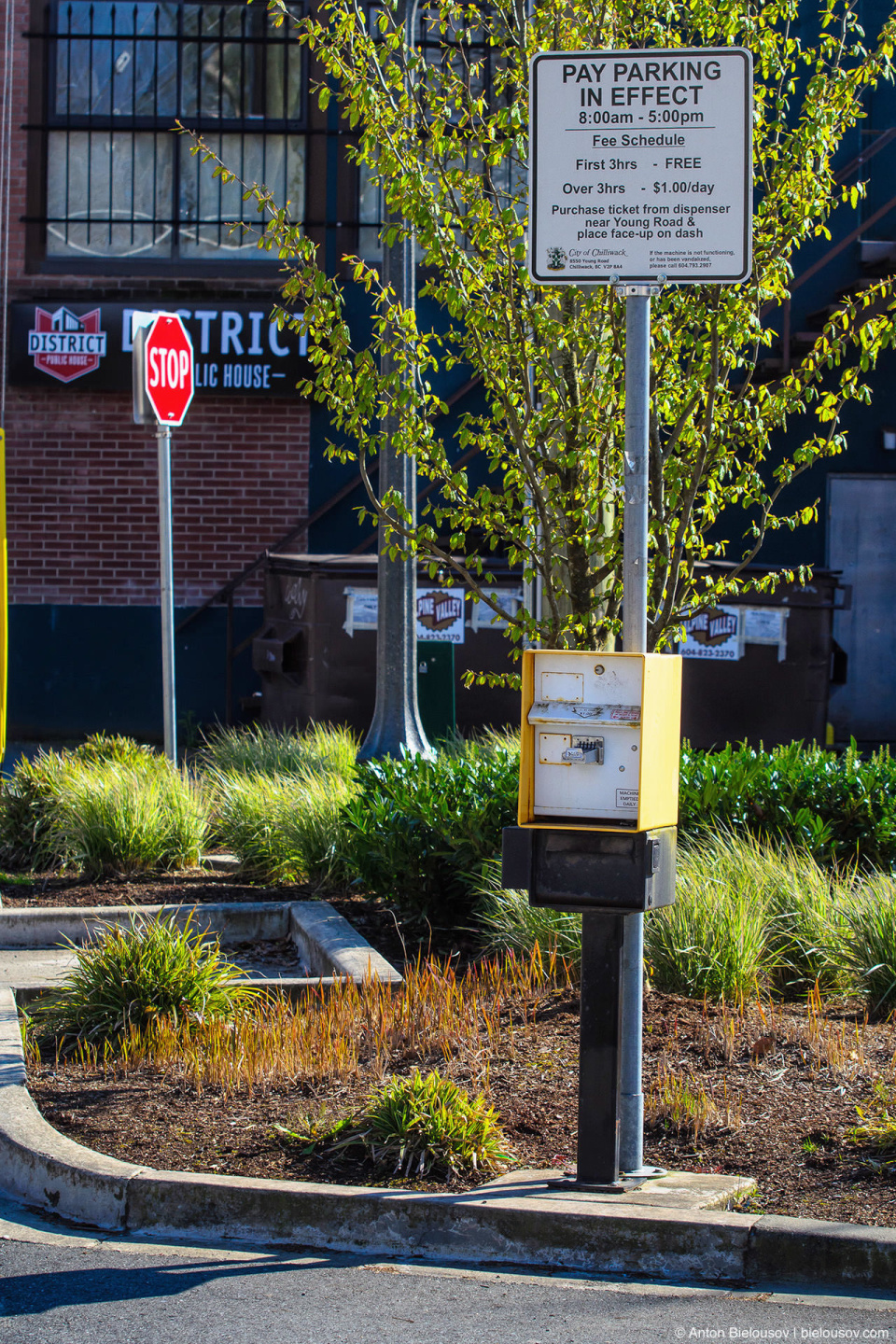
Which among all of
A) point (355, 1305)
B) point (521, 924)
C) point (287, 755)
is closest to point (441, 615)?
point (287, 755)

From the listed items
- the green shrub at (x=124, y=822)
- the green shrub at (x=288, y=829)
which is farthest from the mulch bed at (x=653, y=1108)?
the green shrub at (x=124, y=822)

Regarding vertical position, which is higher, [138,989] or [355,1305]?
[138,989]

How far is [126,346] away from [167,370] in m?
5.06

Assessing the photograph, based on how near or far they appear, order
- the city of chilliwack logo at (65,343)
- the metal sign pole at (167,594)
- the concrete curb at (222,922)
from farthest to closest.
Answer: the city of chilliwack logo at (65,343) → the metal sign pole at (167,594) → the concrete curb at (222,922)

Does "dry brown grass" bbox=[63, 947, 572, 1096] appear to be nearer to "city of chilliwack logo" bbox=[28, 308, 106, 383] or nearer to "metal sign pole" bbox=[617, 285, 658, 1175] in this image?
"metal sign pole" bbox=[617, 285, 658, 1175]

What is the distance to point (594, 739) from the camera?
3.74 metres

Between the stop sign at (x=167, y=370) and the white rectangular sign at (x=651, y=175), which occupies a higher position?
the stop sign at (x=167, y=370)

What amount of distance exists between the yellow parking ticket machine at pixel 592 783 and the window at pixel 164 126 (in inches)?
455

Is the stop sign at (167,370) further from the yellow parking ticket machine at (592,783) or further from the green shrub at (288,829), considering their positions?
the yellow parking ticket machine at (592,783)

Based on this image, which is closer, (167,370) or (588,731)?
(588,731)

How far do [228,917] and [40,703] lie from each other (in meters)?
8.04

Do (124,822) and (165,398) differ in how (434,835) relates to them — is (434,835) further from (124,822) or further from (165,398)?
(165,398)

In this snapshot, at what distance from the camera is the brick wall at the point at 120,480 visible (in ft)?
46.2

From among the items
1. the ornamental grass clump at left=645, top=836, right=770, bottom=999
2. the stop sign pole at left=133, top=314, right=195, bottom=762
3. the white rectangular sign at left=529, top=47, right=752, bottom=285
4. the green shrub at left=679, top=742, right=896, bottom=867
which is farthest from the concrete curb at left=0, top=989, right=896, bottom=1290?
the stop sign pole at left=133, top=314, right=195, bottom=762
